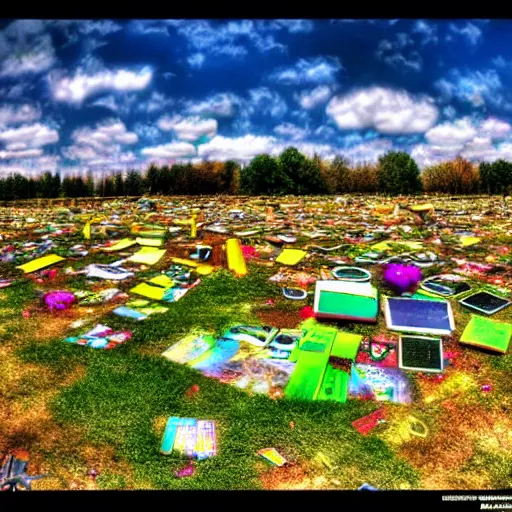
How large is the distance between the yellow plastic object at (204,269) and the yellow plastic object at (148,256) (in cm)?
56

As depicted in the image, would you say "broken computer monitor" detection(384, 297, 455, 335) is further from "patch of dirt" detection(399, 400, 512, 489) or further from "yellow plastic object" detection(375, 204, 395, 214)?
"yellow plastic object" detection(375, 204, 395, 214)

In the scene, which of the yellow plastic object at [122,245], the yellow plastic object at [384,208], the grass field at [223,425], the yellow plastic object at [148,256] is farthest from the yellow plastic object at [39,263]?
the yellow plastic object at [384,208]

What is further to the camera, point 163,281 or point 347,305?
point 163,281

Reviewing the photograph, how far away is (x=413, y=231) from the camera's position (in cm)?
657

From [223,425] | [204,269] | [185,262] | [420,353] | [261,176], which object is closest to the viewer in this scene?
[223,425]

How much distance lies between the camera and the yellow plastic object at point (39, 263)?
4625 mm

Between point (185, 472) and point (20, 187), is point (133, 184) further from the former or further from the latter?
point (185, 472)

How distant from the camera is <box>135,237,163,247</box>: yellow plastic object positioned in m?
5.42

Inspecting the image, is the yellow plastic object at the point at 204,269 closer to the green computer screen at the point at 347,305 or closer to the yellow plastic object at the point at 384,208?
the green computer screen at the point at 347,305

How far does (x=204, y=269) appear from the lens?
4.52m

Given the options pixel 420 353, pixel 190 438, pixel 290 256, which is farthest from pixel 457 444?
pixel 290 256

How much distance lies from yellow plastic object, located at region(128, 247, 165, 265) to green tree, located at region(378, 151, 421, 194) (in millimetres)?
5299

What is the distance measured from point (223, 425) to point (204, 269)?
233cm

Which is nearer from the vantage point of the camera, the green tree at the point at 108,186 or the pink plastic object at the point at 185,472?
the pink plastic object at the point at 185,472
